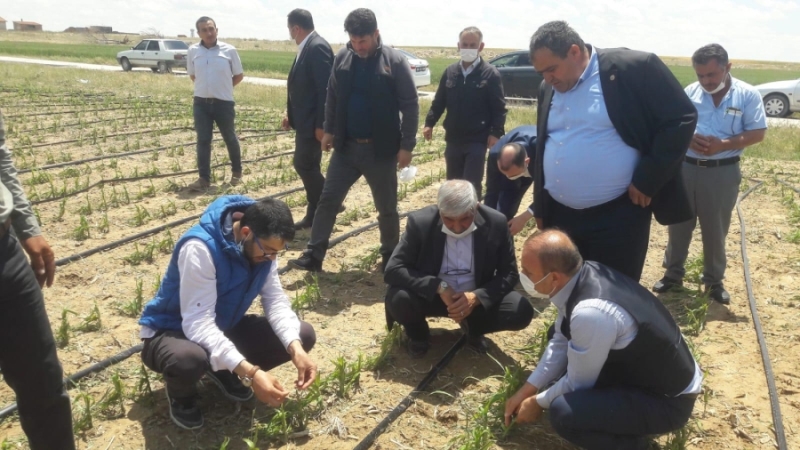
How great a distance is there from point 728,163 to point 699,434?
2.04m

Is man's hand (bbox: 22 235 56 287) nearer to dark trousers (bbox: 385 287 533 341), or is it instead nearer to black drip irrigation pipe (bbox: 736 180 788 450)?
dark trousers (bbox: 385 287 533 341)

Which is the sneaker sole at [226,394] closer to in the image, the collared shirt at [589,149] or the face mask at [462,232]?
the face mask at [462,232]

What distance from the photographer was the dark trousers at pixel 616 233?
306 centimetres

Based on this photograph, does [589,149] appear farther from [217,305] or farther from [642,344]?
[217,305]

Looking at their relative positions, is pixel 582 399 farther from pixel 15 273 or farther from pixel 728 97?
pixel 728 97

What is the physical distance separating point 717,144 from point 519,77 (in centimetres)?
1287

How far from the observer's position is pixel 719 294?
14.6 feet

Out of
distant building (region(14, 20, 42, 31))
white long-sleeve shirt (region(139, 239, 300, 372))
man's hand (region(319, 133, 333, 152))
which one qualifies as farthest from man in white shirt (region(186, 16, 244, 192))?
distant building (region(14, 20, 42, 31))

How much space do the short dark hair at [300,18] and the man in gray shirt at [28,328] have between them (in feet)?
11.2

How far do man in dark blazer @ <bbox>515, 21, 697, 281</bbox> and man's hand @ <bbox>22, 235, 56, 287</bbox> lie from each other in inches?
83.6

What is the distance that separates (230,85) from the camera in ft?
22.5

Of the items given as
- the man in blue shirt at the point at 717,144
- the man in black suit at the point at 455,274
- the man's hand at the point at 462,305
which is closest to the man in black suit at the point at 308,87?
the man in black suit at the point at 455,274

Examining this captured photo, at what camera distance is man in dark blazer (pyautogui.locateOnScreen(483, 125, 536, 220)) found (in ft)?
12.7

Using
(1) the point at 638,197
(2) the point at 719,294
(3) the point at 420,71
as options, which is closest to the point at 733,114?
(2) the point at 719,294
